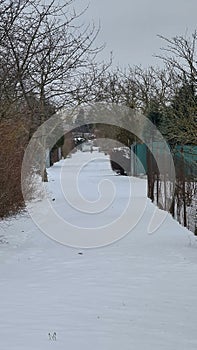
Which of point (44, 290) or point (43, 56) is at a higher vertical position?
point (43, 56)

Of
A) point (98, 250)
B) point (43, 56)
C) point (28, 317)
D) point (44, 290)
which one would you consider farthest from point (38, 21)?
point (28, 317)

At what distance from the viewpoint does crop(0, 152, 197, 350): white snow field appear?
3973mm

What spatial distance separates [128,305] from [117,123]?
72.3 ft

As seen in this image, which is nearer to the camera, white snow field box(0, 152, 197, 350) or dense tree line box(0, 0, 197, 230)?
white snow field box(0, 152, 197, 350)

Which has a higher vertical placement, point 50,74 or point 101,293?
point 50,74

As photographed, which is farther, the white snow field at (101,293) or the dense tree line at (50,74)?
the dense tree line at (50,74)

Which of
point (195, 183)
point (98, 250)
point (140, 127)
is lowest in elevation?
point (98, 250)

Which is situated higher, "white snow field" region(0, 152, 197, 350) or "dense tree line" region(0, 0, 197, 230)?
"dense tree line" region(0, 0, 197, 230)

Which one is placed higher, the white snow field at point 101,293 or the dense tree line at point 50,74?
the dense tree line at point 50,74

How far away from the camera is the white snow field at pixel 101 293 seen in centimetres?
397

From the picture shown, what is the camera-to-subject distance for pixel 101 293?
5.51m

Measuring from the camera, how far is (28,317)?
450 cm

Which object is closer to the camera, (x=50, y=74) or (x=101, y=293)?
(x=101, y=293)

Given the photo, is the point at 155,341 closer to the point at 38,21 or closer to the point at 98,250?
the point at 98,250
